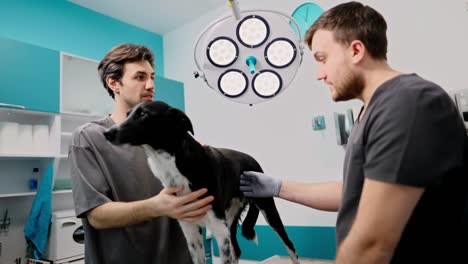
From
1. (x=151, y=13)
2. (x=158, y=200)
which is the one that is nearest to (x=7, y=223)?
(x=158, y=200)

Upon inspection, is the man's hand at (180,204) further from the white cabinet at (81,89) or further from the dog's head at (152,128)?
the white cabinet at (81,89)

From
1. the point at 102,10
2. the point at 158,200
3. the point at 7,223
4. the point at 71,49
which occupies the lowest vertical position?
the point at 7,223

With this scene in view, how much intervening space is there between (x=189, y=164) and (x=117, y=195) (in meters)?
0.34

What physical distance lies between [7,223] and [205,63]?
231cm

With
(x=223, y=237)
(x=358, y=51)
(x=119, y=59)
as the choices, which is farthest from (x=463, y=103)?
(x=119, y=59)

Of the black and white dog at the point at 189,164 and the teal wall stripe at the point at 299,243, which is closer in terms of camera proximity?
the black and white dog at the point at 189,164

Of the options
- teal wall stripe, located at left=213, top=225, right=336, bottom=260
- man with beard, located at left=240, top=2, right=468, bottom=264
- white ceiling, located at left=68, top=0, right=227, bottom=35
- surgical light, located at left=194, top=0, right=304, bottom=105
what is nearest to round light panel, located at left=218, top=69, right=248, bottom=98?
surgical light, located at left=194, top=0, right=304, bottom=105

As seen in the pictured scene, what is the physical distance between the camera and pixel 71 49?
311 cm

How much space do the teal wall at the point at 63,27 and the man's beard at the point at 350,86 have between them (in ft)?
9.82

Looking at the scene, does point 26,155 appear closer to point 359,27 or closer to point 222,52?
point 222,52

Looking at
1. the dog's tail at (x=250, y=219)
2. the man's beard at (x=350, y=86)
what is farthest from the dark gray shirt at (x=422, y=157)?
the dog's tail at (x=250, y=219)

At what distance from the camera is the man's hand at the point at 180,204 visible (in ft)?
3.06

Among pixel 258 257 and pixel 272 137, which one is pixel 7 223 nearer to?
pixel 258 257

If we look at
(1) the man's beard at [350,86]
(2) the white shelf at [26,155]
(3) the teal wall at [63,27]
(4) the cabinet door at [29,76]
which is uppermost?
(3) the teal wall at [63,27]
